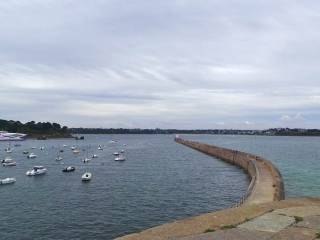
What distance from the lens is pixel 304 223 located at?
19.5 meters

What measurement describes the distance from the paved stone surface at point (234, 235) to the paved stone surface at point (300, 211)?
4452mm

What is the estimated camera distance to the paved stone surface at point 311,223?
62.1ft

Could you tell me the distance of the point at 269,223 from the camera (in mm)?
19531

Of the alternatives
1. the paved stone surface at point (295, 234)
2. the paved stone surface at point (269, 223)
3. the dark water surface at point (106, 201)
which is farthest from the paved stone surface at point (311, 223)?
the dark water surface at point (106, 201)

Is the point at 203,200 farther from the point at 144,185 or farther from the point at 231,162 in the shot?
the point at 231,162

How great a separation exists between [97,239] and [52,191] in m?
25.6

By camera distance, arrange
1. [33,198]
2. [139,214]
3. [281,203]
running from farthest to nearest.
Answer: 1. [33,198]
2. [139,214]
3. [281,203]

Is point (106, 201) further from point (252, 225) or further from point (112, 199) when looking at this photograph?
point (252, 225)

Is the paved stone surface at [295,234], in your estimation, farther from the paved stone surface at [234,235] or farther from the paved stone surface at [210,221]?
the paved stone surface at [210,221]

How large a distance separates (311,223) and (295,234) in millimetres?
2479

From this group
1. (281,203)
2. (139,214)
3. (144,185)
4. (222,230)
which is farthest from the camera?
(144,185)

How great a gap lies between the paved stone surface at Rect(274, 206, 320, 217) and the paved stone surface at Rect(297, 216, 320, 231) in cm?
70

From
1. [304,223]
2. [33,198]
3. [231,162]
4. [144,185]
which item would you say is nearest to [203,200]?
[144,185]

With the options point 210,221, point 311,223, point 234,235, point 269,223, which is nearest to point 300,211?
point 311,223
